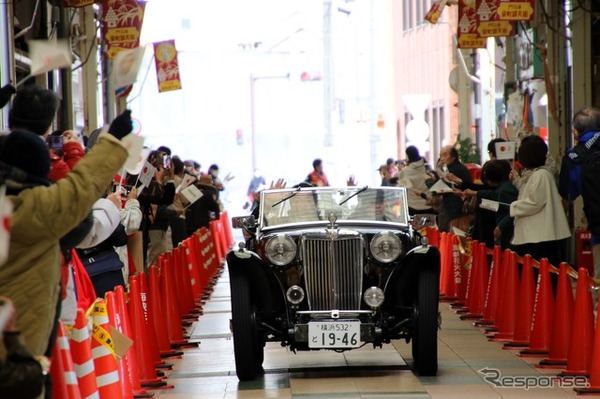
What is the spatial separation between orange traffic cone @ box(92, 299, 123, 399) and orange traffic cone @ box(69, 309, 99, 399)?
43cm

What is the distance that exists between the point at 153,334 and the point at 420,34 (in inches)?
1466

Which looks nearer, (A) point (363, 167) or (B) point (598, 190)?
(B) point (598, 190)

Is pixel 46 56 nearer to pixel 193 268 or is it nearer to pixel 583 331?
pixel 583 331

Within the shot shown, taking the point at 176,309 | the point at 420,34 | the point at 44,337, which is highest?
the point at 420,34

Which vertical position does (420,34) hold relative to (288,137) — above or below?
above

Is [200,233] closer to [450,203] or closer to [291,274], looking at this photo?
[450,203]

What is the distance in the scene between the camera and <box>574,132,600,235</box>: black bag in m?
12.5

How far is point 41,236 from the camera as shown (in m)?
5.41

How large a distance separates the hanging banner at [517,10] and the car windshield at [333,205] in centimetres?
894

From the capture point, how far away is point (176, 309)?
13.8 m

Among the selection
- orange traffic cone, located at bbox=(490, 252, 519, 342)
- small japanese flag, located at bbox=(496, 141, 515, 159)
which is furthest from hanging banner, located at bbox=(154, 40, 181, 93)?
orange traffic cone, located at bbox=(490, 252, 519, 342)

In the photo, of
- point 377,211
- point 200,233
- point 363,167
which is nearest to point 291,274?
point 377,211

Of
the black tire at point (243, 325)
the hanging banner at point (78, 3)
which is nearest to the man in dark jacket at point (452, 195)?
the hanging banner at point (78, 3)

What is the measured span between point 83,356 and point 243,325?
284 centimetres
